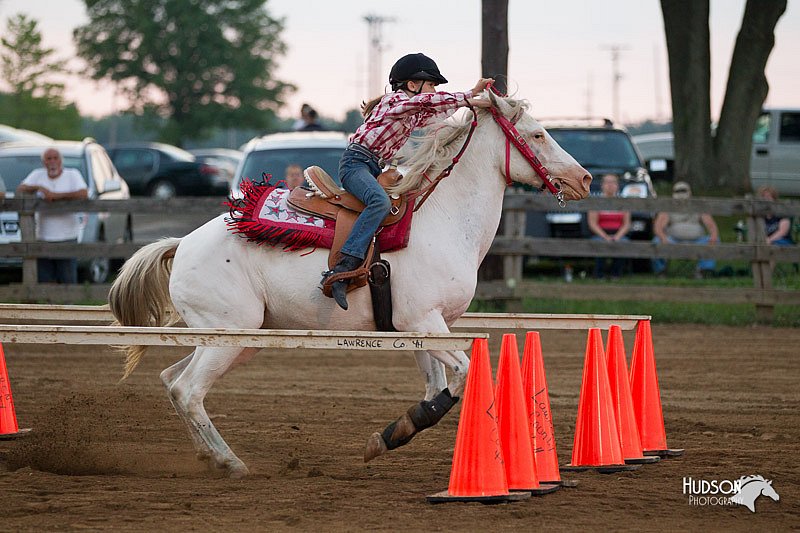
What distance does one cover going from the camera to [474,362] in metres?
5.90

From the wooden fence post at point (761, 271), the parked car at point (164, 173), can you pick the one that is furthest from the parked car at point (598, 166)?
the parked car at point (164, 173)

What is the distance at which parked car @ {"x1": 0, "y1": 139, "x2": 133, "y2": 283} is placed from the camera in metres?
15.8

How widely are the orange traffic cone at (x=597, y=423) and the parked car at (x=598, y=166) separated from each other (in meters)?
10.2

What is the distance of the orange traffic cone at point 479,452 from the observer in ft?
18.8

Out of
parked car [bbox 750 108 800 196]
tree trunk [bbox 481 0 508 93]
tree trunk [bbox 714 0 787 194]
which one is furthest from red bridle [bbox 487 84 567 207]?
parked car [bbox 750 108 800 196]

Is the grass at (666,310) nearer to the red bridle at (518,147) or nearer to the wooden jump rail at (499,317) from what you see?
the wooden jump rail at (499,317)

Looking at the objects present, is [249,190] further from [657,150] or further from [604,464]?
[657,150]

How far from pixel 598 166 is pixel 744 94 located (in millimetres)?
7623

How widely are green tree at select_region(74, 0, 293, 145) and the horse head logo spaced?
204 feet

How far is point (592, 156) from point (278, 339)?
1218cm

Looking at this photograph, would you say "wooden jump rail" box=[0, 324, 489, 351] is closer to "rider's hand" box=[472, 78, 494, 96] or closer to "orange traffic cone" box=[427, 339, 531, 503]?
"orange traffic cone" box=[427, 339, 531, 503]

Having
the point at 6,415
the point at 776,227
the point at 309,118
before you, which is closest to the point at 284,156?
the point at 309,118

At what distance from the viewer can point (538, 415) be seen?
6.42m

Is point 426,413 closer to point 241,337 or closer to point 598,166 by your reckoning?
point 241,337
